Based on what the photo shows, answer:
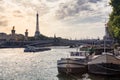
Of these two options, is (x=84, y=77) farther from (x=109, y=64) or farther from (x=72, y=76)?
(x=109, y=64)

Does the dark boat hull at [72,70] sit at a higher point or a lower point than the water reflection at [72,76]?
higher

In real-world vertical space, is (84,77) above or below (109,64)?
below

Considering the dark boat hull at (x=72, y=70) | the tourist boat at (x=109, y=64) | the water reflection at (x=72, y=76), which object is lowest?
the water reflection at (x=72, y=76)

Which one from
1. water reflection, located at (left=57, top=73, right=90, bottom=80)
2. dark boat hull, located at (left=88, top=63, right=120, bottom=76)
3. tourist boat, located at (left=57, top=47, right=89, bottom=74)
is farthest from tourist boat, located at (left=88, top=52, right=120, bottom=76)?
tourist boat, located at (left=57, top=47, right=89, bottom=74)

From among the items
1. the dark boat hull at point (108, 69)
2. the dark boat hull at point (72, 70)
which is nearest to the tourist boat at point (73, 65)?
the dark boat hull at point (72, 70)

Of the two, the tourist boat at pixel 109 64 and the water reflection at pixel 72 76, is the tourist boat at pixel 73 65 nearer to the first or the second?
the water reflection at pixel 72 76

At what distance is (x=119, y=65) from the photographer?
1892 inches

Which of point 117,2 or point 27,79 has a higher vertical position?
point 117,2

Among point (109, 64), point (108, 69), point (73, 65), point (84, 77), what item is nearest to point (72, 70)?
point (73, 65)

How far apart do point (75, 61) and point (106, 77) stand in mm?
6205

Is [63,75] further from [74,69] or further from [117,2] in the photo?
[117,2]

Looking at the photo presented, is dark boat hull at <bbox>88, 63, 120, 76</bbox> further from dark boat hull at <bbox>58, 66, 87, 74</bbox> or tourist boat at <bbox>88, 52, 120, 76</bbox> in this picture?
dark boat hull at <bbox>58, 66, 87, 74</bbox>

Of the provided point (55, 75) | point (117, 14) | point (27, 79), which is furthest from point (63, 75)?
point (117, 14)

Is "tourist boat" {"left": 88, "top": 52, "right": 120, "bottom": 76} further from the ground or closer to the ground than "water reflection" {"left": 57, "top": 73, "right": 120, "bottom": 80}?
further from the ground
